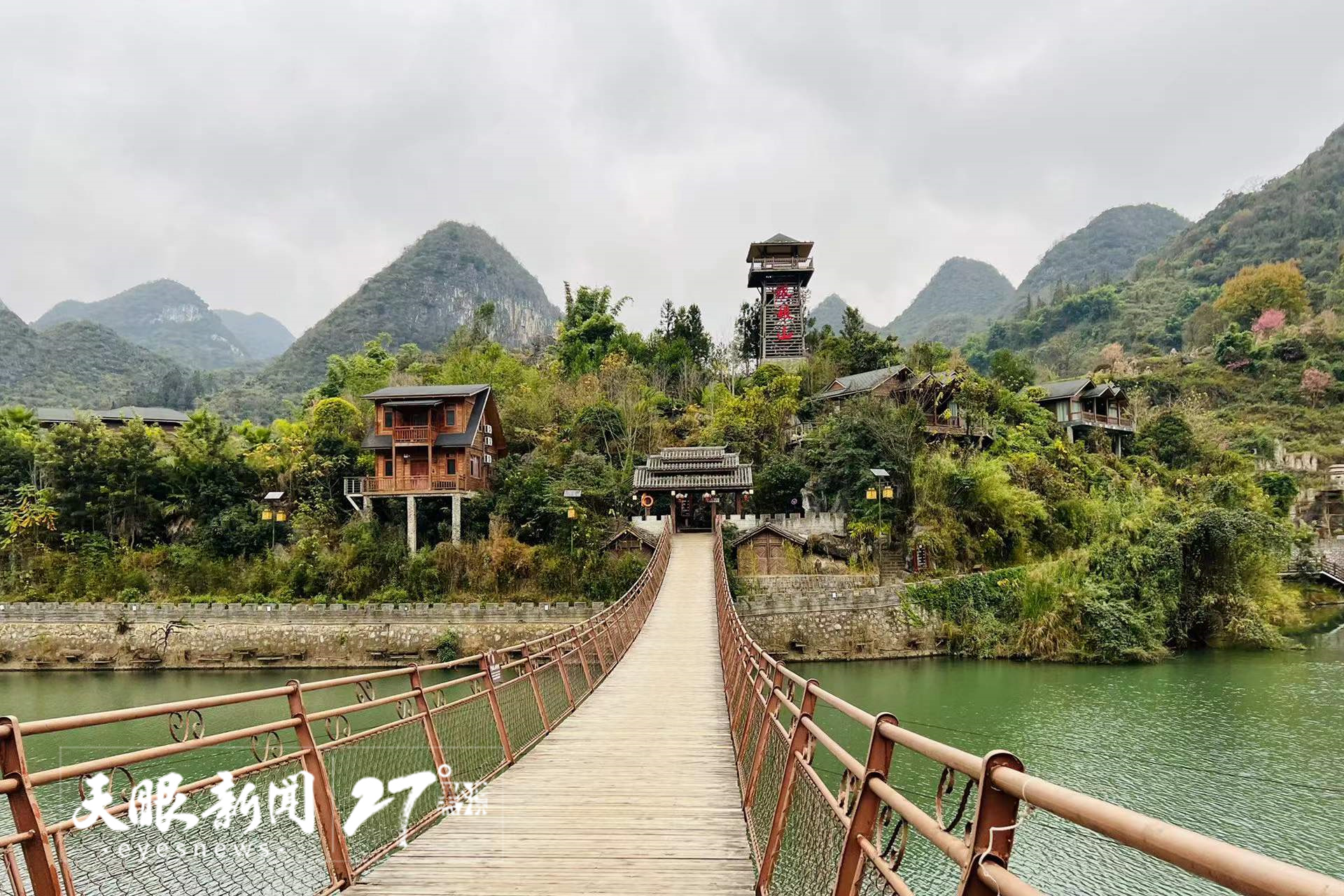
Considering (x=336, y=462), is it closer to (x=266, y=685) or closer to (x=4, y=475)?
(x=266, y=685)

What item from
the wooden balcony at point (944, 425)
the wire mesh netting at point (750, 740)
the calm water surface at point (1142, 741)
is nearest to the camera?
the wire mesh netting at point (750, 740)

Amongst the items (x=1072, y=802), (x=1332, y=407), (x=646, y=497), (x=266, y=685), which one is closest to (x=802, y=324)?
(x=646, y=497)

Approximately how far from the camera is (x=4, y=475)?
23.0 m

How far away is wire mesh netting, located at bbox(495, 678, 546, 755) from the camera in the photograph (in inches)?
231

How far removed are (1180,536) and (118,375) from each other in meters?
71.4

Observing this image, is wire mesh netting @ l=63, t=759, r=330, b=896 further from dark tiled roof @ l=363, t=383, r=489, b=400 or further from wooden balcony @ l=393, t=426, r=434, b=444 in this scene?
dark tiled roof @ l=363, t=383, r=489, b=400

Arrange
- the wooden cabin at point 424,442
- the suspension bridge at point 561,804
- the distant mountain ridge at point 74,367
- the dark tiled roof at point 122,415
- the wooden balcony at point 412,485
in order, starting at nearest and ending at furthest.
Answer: the suspension bridge at point 561,804
the wooden balcony at point 412,485
the wooden cabin at point 424,442
the dark tiled roof at point 122,415
the distant mountain ridge at point 74,367

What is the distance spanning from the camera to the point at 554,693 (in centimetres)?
762

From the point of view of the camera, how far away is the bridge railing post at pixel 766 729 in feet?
13.6

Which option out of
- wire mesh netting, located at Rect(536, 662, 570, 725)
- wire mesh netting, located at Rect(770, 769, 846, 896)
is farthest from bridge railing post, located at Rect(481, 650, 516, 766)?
wire mesh netting, located at Rect(770, 769, 846, 896)

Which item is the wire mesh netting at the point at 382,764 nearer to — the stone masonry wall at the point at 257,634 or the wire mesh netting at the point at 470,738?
the wire mesh netting at the point at 470,738

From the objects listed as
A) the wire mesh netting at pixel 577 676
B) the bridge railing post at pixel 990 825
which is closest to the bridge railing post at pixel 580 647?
the wire mesh netting at pixel 577 676

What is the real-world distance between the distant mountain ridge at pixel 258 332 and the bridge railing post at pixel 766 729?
151873 mm

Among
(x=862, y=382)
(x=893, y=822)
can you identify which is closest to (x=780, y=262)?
(x=862, y=382)
